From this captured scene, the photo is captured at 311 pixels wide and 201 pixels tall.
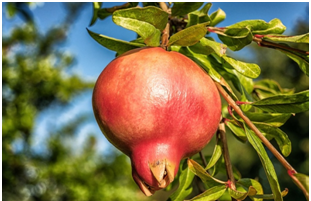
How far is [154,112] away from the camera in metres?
0.48

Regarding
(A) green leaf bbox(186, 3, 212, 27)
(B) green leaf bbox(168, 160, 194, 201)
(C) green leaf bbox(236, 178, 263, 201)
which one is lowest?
(B) green leaf bbox(168, 160, 194, 201)

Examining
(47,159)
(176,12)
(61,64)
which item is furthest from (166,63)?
(61,64)

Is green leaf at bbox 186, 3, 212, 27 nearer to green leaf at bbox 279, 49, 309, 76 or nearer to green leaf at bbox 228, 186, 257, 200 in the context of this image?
green leaf at bbox 279, 49, 309, 76

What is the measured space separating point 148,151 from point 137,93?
0.24 ft

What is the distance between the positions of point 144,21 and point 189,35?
7cm

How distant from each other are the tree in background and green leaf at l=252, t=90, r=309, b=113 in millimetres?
2018

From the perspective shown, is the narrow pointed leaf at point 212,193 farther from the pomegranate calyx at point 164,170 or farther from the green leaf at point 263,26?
the green leaf at point 263,26

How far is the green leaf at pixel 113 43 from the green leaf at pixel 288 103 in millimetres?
231

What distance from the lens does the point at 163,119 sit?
1.58 feet

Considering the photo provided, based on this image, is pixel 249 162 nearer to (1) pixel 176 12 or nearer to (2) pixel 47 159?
(2) pixel 47 159

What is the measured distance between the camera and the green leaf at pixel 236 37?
0.62m

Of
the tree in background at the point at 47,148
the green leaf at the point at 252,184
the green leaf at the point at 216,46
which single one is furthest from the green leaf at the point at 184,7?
the tree in background at the point at 47,148

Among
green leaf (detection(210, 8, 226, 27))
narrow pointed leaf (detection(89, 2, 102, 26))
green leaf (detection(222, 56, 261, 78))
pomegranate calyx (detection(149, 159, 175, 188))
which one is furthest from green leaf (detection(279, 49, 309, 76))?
narrow pointed leaf (detection(89, 2, 102, 26))

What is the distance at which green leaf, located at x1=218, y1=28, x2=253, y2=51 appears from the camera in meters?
0.62
